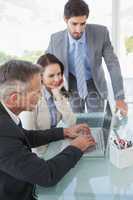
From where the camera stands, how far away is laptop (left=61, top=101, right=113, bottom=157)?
1347 millimetres

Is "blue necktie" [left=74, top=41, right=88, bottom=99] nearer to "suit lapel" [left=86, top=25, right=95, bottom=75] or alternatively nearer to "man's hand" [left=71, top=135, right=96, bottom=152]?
"suit lapel" [left=86, top=25, right=95, bottom=75]

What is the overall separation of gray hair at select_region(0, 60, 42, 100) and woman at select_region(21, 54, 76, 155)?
56cm

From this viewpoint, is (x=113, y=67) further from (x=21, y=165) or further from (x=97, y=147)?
(x=21, y=165)

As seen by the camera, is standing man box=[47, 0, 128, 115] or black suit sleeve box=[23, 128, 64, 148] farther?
standing man box=[47, 0, 128, 115]

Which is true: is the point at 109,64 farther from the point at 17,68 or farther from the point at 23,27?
the point at 23,27

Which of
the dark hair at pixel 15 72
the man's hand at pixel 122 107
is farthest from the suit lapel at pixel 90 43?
the dark hair at pixel 15 72

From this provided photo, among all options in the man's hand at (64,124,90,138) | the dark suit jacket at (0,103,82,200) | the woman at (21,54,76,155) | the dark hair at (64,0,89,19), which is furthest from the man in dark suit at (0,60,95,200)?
the dark hair at (64,0,89,19)

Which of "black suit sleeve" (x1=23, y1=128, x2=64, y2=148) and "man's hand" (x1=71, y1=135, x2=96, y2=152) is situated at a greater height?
"man's hand" (x1=71, y1=135, x2=96, y2=152)

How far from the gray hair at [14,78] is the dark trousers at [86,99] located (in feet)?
3.43

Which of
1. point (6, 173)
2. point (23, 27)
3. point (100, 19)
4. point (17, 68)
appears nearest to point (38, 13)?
point (23, 27)

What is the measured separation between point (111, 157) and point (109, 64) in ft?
3.21

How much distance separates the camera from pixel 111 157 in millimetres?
1268

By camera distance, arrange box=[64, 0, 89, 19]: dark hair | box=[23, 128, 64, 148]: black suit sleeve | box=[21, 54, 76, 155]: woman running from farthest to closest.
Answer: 1. box=[64, 0, 89, 19]: dark hair
2. box=[21, 54, 76, 155]: woman
3. box=[23, 128, 64, 148]: black suit sleeve

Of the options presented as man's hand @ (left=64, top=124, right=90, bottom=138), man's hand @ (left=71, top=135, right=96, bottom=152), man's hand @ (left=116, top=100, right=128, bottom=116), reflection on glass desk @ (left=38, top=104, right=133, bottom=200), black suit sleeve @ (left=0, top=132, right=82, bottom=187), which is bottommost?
man's hand @ (left=116, top=100, right=128, bottom=116)
